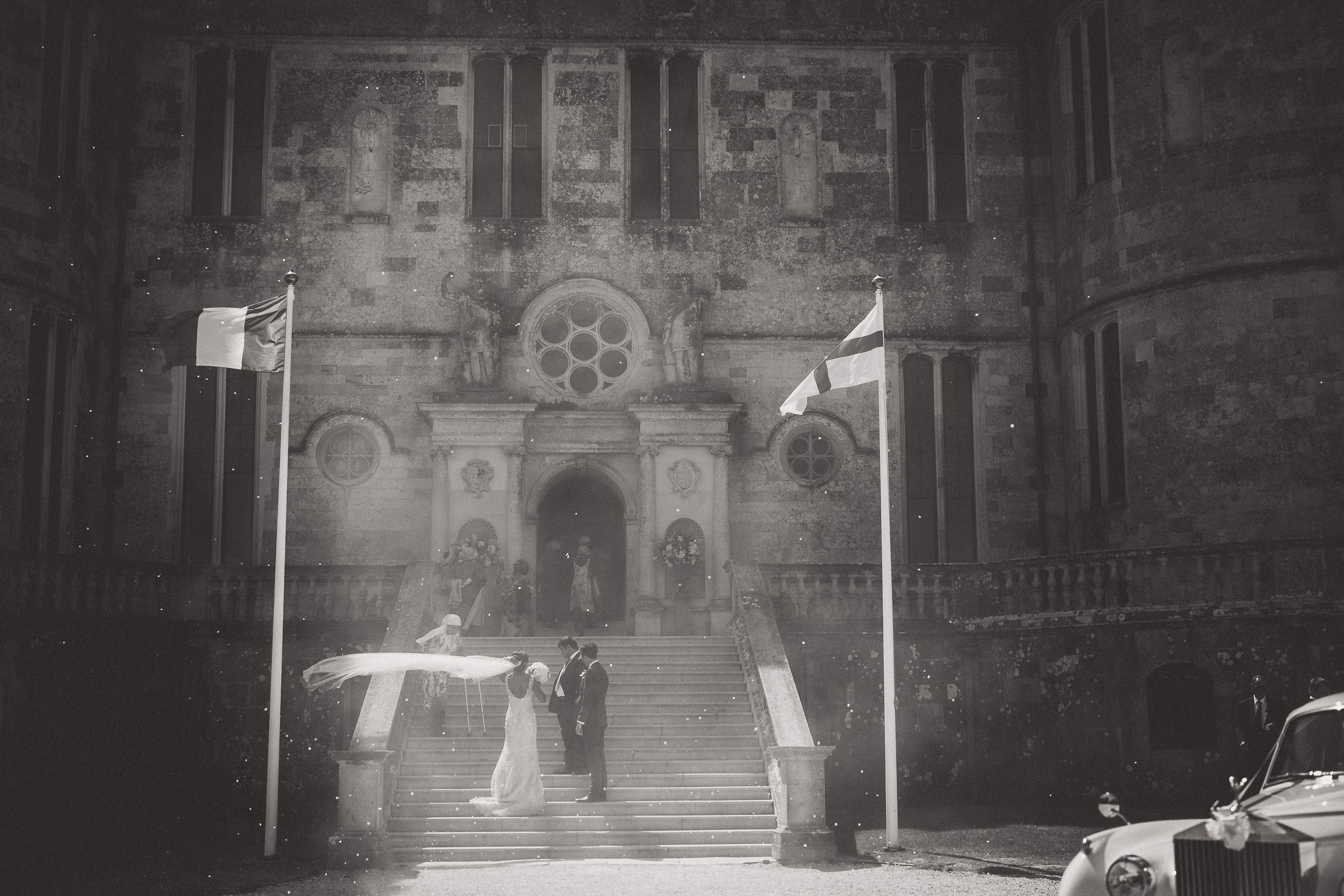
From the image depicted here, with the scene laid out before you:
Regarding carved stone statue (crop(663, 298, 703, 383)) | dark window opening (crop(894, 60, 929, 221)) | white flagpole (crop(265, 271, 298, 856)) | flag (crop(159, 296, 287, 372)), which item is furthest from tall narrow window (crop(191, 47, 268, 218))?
dark window opening (crop(894, 60, 929, 221))

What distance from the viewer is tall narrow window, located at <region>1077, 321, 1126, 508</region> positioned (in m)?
25.9

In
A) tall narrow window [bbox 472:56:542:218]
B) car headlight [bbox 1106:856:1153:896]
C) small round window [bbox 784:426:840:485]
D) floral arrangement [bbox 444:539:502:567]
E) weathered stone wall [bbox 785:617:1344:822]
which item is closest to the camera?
car headlight [bbox 1106:856:1153:896]

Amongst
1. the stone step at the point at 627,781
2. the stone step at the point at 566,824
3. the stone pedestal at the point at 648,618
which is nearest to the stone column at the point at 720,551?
the stone pedestal at the point at 648,618

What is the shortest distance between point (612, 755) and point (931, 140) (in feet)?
45.6

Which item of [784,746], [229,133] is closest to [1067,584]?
[784,746]

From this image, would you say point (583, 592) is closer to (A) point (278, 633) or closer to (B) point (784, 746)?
(A) point (278, 633)

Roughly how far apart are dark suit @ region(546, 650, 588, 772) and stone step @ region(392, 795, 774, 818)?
0.22m

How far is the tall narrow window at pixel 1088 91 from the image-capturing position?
26.5m

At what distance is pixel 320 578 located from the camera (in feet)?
77.9

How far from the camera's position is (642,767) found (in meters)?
19.0

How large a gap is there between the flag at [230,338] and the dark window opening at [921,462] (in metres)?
12.0

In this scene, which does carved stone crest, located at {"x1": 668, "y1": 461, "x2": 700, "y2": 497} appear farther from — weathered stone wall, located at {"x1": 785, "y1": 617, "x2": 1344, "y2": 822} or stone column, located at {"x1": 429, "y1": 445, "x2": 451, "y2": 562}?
weathered stone wall, located at {"x1": 785, "y1": 617, "x2": 1344, "y2": 822}

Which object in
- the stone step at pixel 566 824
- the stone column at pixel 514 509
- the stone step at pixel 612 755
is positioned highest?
the stone column at pixel 514 509

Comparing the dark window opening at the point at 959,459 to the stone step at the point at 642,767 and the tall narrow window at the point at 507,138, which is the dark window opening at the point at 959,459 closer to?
the tall narrow window at the point at 507,138
